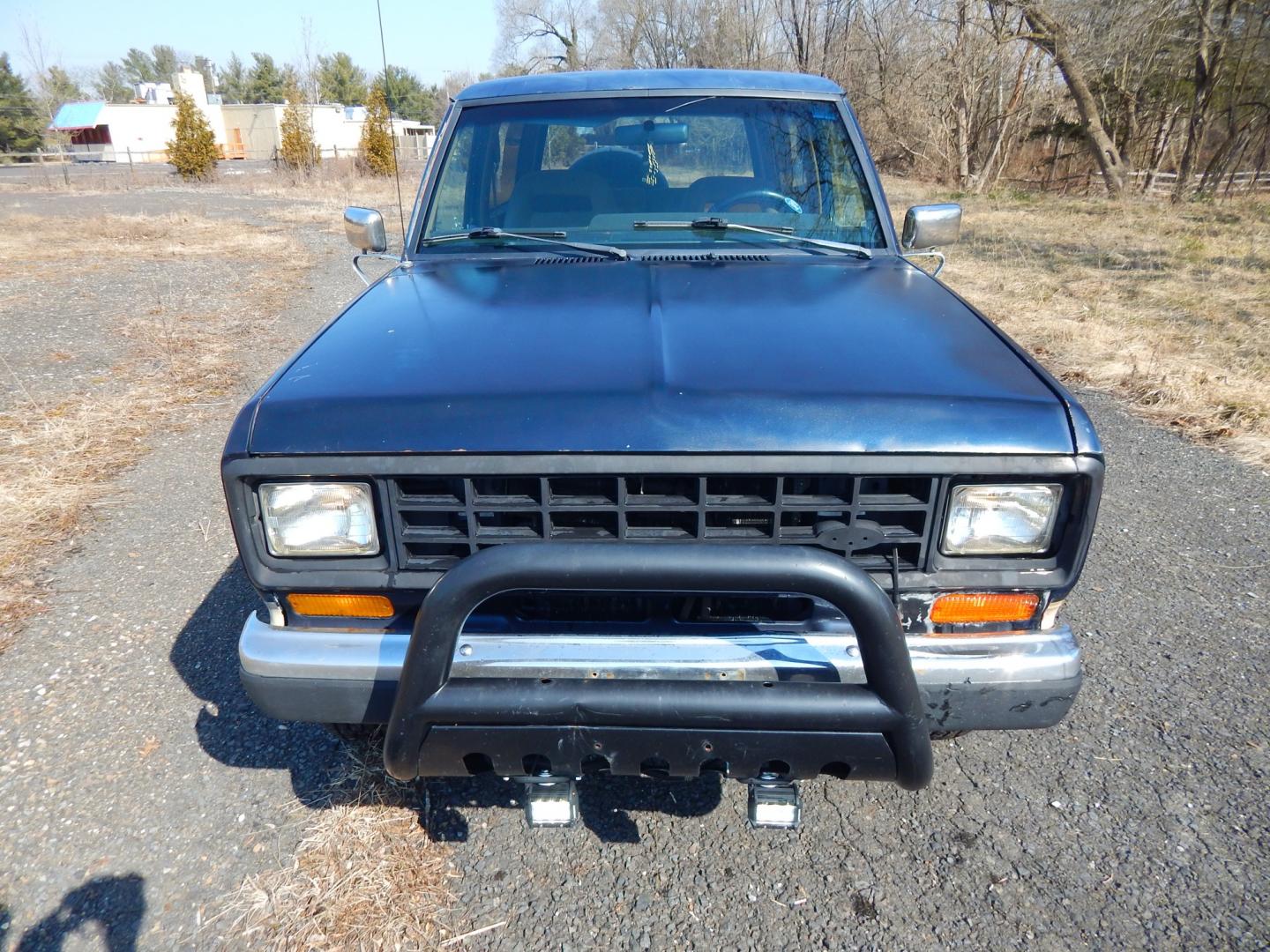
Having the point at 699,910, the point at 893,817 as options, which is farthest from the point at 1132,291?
the point at 699,910

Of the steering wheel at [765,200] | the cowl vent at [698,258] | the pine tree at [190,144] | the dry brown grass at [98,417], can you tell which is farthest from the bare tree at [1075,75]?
the pine tree at [190,144]

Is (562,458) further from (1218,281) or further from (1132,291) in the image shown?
(1218,281)

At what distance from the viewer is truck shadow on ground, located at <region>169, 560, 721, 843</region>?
2.19m

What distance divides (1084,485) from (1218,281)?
9.21 m

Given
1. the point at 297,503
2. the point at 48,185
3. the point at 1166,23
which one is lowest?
the point at 48,185

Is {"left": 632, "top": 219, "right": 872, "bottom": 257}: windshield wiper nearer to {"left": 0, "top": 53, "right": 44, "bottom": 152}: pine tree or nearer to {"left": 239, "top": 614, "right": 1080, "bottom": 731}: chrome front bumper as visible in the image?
{"left": 239, "top": 614, "right": 1080, "bottom": 731}: chrome front bumper

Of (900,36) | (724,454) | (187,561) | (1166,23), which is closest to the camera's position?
(724,454)

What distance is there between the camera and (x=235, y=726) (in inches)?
98.7

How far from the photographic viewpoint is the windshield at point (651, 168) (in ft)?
9.46

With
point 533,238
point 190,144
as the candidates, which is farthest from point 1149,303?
point 190,144

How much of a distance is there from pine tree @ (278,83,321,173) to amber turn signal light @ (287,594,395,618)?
90.5 ft

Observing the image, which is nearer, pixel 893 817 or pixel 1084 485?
pixel 1084 485

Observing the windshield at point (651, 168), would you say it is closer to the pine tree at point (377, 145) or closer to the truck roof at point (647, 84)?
the truck roof at point (647, 84)

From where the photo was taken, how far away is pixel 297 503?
1.73 meters
